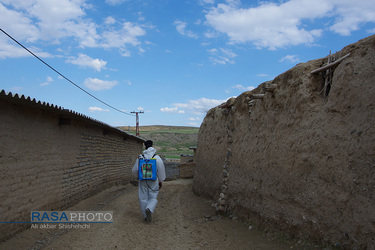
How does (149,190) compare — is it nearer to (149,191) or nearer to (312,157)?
(149,191)

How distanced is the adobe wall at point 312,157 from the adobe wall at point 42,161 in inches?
131

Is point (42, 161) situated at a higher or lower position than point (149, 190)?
higher

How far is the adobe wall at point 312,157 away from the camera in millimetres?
3117

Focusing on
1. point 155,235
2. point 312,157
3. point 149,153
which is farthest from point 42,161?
point 312,157

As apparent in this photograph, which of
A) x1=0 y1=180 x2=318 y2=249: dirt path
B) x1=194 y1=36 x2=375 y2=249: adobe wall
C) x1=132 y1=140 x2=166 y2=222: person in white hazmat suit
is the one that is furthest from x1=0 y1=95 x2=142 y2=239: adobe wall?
x1=194 y1=36 x2=375 y2=249: adobe wall

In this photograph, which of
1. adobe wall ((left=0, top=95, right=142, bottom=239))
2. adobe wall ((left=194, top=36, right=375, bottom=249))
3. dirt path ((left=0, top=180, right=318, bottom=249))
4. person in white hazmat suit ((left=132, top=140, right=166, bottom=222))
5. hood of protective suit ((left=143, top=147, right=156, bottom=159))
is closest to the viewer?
adobe wall ((left=194, top=36, right=375, bottom=249))

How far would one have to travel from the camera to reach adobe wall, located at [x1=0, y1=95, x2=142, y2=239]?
4.38 meters

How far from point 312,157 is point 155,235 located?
2.73m

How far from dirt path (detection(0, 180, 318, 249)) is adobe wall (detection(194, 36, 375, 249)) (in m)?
0.36

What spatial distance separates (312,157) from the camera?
381 centimetres

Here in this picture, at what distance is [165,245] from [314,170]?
2.33 metres

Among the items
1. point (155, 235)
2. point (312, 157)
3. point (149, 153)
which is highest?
point (312, 157)

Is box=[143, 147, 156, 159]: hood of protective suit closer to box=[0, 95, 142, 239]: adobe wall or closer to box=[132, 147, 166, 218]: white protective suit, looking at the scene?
box=[132, 147, 166, 218]: white protective suit

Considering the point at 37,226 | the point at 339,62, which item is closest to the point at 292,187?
the point at 339,62
